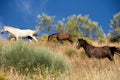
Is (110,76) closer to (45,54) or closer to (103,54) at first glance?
(45,54)

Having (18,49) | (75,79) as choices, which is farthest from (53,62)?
(75,79)

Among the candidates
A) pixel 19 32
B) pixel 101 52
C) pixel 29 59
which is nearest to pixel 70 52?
pixel 101 52

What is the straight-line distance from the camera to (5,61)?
12359 mm

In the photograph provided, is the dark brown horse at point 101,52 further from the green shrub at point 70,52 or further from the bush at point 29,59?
the bush at point 29,59

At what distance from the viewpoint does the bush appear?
12133mm

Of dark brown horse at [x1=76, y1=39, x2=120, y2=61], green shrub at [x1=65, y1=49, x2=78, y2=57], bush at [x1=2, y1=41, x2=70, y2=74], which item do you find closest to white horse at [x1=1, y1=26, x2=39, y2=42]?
green shrub at [x1=65, y1=49, x2=78, y2=57]

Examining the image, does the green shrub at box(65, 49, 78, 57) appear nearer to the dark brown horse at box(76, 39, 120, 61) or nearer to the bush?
the dark brown horse at box(76, 39, 120, 61)

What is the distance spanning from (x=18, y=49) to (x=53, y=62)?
4.44 feet

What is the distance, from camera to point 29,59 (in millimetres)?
12305

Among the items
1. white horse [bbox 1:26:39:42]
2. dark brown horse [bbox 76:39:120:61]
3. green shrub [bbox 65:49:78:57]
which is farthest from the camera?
white horse [bbox 1:26:39:42]

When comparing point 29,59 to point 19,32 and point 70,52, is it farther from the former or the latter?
point 19,32

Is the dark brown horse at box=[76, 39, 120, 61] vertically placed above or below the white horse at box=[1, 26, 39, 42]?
below

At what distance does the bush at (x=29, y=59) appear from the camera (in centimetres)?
1213

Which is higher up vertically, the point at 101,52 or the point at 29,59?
the point at 101,52
